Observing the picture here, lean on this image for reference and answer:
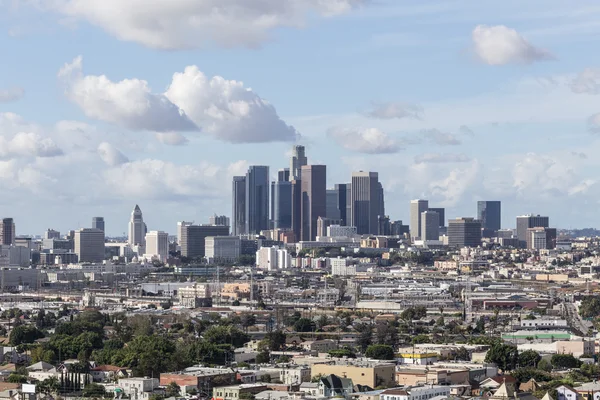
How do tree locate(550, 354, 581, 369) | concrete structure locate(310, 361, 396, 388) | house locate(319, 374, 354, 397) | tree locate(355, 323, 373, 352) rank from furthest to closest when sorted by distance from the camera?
tree locate(355, 323, 373, 352) → tree locate(550, 354, 581, 369) → concrete structure locate(310, 361, 396, 388) → house locate(319, 374, 354, 397)

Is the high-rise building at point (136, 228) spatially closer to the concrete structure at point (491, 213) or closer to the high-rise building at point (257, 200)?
the high-rise building at point (257, 200)

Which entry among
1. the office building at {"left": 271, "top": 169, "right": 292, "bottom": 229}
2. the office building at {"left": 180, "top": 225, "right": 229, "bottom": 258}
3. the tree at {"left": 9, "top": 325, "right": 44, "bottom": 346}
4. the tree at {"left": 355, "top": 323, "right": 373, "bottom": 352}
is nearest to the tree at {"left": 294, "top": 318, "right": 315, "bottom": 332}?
the tree at {"left": 355, "top": 323, "right": 373, "bottom": 352}

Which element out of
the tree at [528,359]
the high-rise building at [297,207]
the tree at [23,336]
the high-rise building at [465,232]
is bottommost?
the tree at [528,359]

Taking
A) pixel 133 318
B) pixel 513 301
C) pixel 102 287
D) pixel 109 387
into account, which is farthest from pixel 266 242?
pixel 109 387

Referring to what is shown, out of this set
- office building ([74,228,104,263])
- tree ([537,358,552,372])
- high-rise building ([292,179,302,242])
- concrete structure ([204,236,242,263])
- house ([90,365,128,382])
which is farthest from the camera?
high-rise building ([292,179,302,242])

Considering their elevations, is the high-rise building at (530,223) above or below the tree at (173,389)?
above

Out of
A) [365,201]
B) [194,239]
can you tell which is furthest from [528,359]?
[365,201]

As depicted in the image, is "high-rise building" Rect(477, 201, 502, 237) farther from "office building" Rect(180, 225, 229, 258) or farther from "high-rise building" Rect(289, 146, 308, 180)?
"office building" Rect(180, 225, 229, 258)

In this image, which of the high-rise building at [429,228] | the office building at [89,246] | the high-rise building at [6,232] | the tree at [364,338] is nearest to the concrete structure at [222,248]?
the office building at [89,246]
